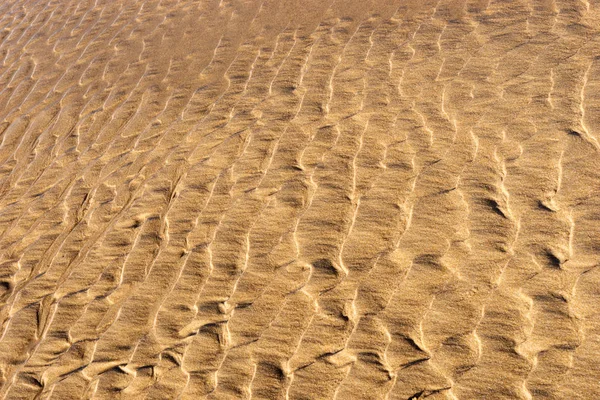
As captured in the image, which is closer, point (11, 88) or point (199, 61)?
point (199, 61)

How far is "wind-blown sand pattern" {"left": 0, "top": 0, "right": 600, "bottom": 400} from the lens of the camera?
10.3ft

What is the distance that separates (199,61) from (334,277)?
11.9 feet

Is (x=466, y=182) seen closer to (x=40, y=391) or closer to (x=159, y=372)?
(x=159, y=372)

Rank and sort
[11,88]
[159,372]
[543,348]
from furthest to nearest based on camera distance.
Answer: [11,88] → [159,372] → [543,348]

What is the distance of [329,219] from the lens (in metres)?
3.91

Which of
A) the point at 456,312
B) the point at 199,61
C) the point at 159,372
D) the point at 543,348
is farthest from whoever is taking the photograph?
the point at 199,61

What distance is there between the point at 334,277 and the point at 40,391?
1.90 meters

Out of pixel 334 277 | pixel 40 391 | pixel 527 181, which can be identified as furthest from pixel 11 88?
pixel 527 181

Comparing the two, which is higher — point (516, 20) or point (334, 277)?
point (516, 20)

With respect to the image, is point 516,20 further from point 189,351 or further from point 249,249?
point 189,351

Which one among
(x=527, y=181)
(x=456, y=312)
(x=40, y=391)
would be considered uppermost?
(x=527, y=181)

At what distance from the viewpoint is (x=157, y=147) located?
17.1ft

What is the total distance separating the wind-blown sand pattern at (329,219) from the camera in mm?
3127

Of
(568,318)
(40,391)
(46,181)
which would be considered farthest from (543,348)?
(46,181)
